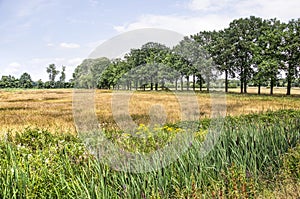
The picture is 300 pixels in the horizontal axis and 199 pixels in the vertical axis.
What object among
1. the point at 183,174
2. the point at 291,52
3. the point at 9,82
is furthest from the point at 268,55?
the point at 9,82

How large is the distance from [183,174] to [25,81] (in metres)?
93.2

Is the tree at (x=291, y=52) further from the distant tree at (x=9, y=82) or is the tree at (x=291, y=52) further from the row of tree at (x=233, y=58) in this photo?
the distant tree at (x=9, y=82)

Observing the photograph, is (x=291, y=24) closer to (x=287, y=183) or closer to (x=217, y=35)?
(x=217, y=35)

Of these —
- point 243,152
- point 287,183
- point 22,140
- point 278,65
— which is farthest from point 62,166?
point 278,65

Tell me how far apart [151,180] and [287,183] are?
1850mm

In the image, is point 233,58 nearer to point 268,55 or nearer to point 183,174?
point 268,55

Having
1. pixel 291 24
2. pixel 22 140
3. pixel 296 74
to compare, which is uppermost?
pixel 291 24

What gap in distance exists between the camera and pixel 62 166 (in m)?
3.79

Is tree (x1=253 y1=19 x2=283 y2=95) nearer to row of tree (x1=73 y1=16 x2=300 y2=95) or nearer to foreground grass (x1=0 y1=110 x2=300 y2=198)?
row of tree (x1=73 y1=16 x2=300 y2=95)

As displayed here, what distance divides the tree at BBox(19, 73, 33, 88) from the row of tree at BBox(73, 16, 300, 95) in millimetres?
49884

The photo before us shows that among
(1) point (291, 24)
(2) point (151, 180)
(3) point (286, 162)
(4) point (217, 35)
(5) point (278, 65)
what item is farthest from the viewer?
(4) point (217, 35)

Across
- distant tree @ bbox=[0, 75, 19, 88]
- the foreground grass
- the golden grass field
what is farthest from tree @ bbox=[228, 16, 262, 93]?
distant tree @ bbox=[0, 75, 19, 88]

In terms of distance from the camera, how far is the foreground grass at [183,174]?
3346mm

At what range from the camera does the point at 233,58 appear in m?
40.6
